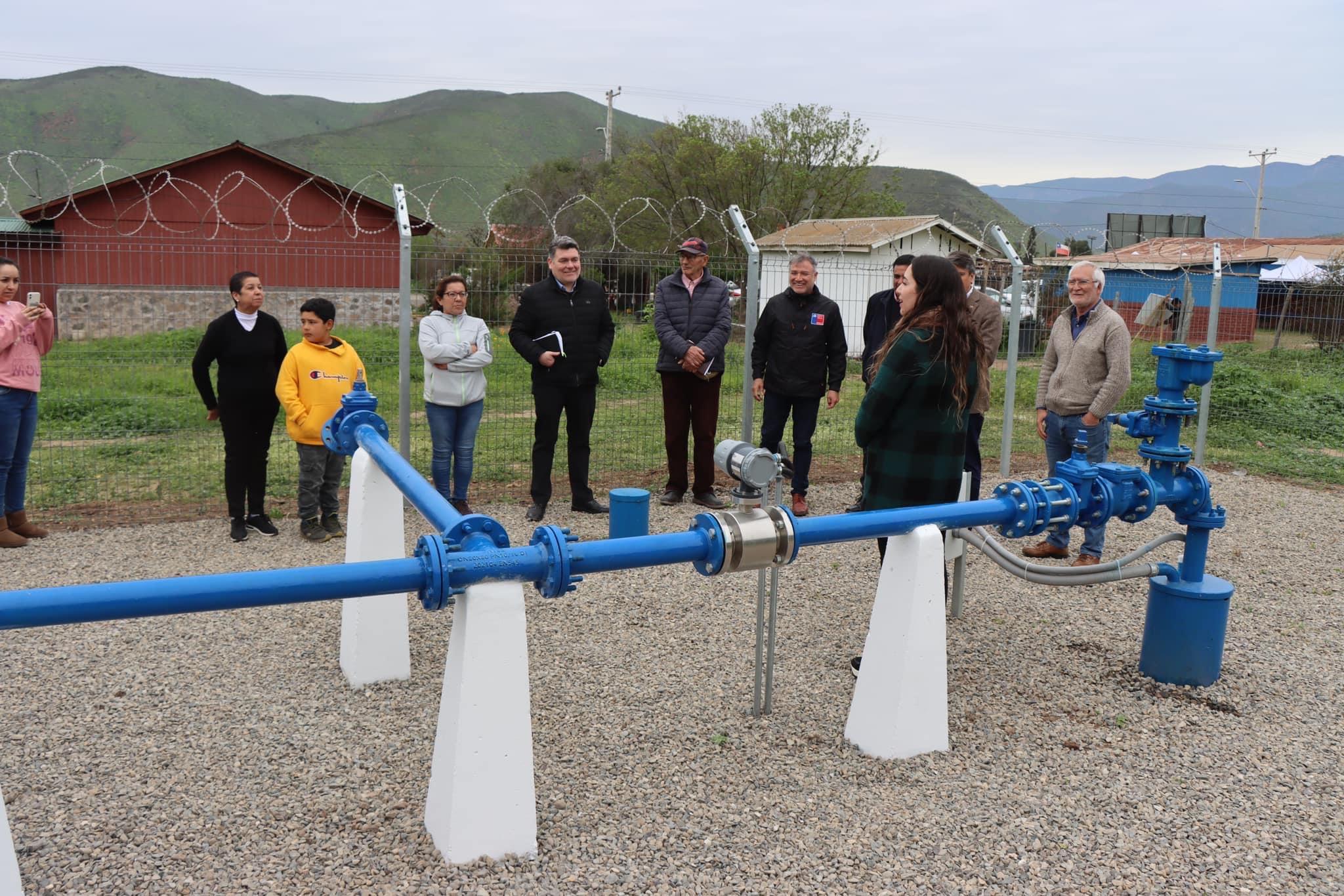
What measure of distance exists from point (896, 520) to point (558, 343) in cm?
428

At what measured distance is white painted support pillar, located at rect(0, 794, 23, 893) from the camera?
2.40 metres

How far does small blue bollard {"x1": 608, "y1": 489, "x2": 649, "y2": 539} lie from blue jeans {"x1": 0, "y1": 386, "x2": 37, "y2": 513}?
3.97 meters

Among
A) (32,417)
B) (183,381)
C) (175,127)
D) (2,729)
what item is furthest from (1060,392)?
(175,127)

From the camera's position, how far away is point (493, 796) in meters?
2.99

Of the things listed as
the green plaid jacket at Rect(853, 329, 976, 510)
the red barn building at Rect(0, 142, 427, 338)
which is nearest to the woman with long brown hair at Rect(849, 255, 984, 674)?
the green plaid jacket at Rect(853, 329, 976, 510)

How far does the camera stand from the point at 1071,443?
21.4 feet

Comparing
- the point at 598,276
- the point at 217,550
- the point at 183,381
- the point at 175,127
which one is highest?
the point at 175,127

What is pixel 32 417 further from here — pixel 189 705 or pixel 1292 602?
pixel 1292 602

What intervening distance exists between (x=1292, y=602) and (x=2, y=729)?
674 centimetres

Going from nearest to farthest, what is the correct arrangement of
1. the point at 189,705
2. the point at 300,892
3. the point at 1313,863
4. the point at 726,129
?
the point at 300,892, the point at 1313,863, the point at 189,705, the point at 726,129

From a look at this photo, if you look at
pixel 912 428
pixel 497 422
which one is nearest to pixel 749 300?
pixel 497 422

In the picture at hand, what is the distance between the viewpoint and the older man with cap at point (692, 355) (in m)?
7.76

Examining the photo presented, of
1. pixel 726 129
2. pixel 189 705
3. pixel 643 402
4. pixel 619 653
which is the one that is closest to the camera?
pixel 189 705

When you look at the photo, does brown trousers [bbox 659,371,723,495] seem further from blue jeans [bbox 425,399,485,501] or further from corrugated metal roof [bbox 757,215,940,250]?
corrugated metal roof [bbox 757,215,940,250]
